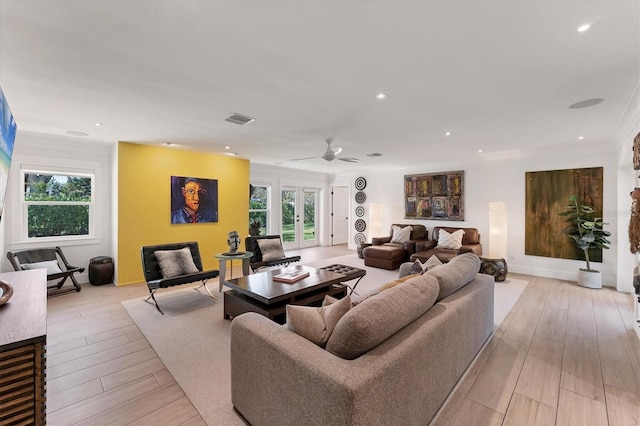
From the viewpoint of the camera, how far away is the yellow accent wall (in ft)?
15.7

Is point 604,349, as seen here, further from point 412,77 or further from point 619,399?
point 412,77

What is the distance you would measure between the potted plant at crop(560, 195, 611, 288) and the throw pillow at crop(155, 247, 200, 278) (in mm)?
6214

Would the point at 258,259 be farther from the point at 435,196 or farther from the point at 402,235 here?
the point at 435,196

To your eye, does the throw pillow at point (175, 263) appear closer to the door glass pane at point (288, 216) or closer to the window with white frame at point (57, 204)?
the window with white frame at point (57, 204)

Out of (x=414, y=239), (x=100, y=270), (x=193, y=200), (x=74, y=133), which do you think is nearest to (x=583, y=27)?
(x=414, y=239)

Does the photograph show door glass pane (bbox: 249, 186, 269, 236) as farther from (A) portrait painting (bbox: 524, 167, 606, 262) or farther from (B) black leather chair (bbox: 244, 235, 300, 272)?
(A) portrait painting (bbox: 524, 167, 606, 262)

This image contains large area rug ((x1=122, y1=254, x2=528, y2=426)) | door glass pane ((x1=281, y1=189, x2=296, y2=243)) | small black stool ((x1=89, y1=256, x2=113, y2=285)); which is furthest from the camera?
door glass pane ((x1=281, y1=189, x2=296, y2=243))

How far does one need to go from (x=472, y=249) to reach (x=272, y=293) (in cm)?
448

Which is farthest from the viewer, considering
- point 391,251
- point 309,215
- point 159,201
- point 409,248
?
point 309,215

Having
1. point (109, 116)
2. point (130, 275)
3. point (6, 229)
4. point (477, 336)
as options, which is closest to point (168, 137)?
point (109, 116)

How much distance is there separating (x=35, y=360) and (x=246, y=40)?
2.10 meters

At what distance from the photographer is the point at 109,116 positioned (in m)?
3.39

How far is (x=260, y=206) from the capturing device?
7.82 meters

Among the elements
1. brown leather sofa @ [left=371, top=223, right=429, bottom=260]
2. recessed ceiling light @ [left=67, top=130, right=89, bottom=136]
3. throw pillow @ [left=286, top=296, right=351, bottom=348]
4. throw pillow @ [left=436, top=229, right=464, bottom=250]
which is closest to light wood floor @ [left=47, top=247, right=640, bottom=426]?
throw pillow @ [left=286, top=296, right=351, bottom=348]
